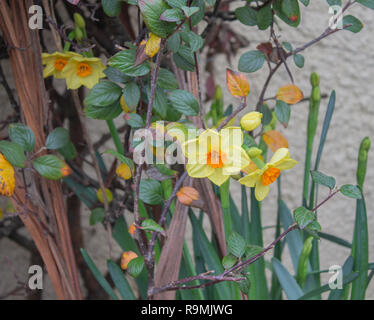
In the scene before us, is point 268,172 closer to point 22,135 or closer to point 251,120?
point 251,120

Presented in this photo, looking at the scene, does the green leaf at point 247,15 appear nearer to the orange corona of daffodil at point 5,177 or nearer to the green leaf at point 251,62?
the green leaf at point 251,62

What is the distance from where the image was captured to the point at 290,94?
0.57 metres

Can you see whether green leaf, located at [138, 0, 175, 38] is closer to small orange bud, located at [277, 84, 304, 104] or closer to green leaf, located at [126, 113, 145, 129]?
green leaf, located at [126, 113, 145, 129]

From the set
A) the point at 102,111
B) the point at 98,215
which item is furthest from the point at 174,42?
the point at 98,215

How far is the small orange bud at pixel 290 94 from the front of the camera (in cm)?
56

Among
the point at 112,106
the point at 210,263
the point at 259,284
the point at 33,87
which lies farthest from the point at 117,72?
the point at 259,284

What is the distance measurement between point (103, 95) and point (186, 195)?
16 centimetres

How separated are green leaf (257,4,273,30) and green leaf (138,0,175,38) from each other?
19cm

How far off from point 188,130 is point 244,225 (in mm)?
304

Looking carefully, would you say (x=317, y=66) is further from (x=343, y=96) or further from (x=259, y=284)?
(x=259, y=284)

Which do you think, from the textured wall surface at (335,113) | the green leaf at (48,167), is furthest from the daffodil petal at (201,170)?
the textured wall surface at (335,113)

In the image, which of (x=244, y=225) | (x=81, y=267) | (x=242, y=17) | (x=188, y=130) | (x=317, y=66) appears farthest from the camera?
(x=317, y=66)

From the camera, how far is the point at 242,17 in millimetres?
572

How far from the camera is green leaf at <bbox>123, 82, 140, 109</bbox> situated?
0.46 meters
